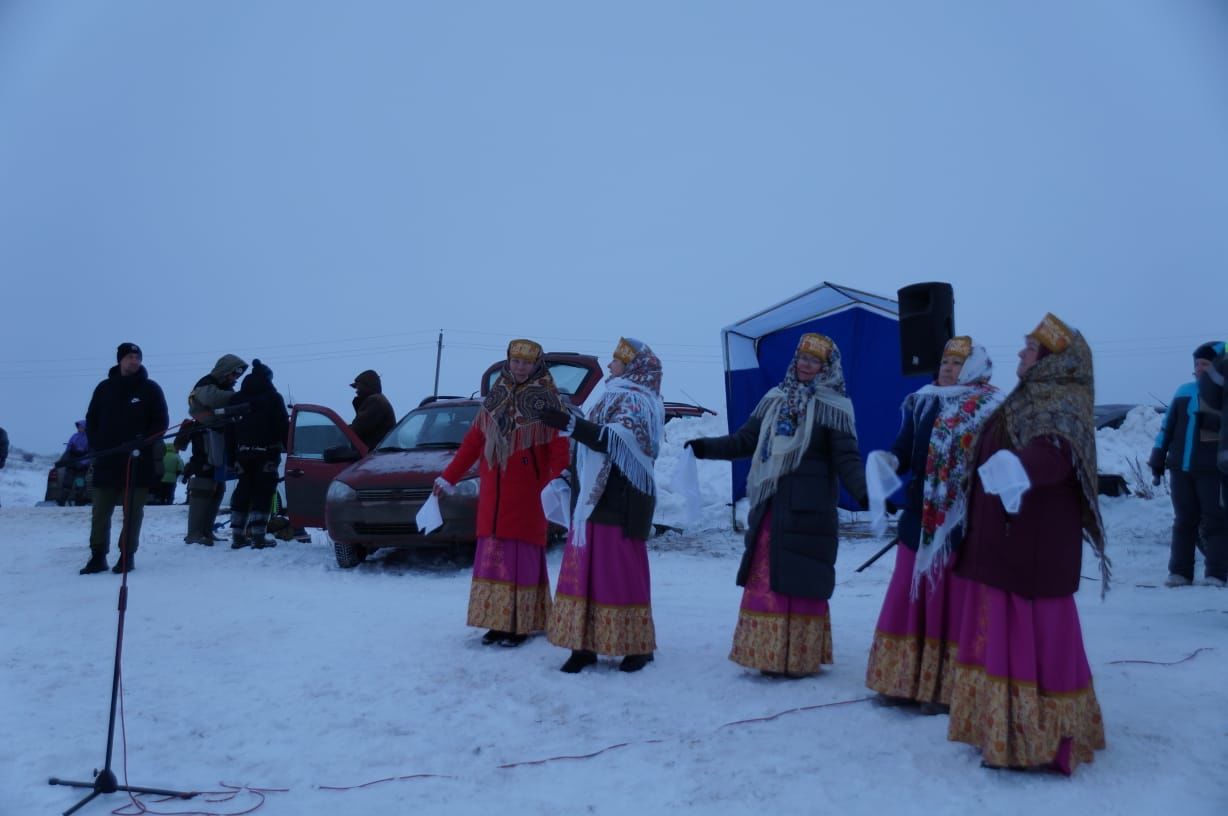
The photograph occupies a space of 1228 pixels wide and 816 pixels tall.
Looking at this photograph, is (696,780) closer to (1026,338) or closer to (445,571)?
(1026,338)

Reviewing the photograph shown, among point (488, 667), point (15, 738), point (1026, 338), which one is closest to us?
point (1026, 338)

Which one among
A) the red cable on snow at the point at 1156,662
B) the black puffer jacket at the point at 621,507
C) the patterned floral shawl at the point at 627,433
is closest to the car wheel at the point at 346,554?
the patterned floral shawl at the point at 627,433

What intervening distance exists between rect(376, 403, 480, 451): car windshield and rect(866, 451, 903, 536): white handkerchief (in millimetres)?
5929

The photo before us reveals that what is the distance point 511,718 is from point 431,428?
5570mm

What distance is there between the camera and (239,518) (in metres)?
10.1

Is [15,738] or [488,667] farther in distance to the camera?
[488,667]

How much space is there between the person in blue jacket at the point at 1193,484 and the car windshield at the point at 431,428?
20.5ft

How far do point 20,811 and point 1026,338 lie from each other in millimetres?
4061

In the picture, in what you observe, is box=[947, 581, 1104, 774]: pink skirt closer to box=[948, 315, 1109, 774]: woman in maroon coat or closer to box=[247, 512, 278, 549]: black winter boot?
box=[948, 315, 1109, 774]: woman in maroon coat

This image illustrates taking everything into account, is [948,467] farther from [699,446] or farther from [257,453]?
[257,453]

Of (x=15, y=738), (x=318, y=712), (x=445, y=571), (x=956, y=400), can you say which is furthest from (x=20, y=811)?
(x=445, y=571)

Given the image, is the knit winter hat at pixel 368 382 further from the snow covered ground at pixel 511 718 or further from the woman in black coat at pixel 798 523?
the woman in black coat at pixel 798 523

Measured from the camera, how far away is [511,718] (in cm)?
450

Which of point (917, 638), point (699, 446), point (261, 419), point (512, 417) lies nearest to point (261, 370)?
point (261, 419)
